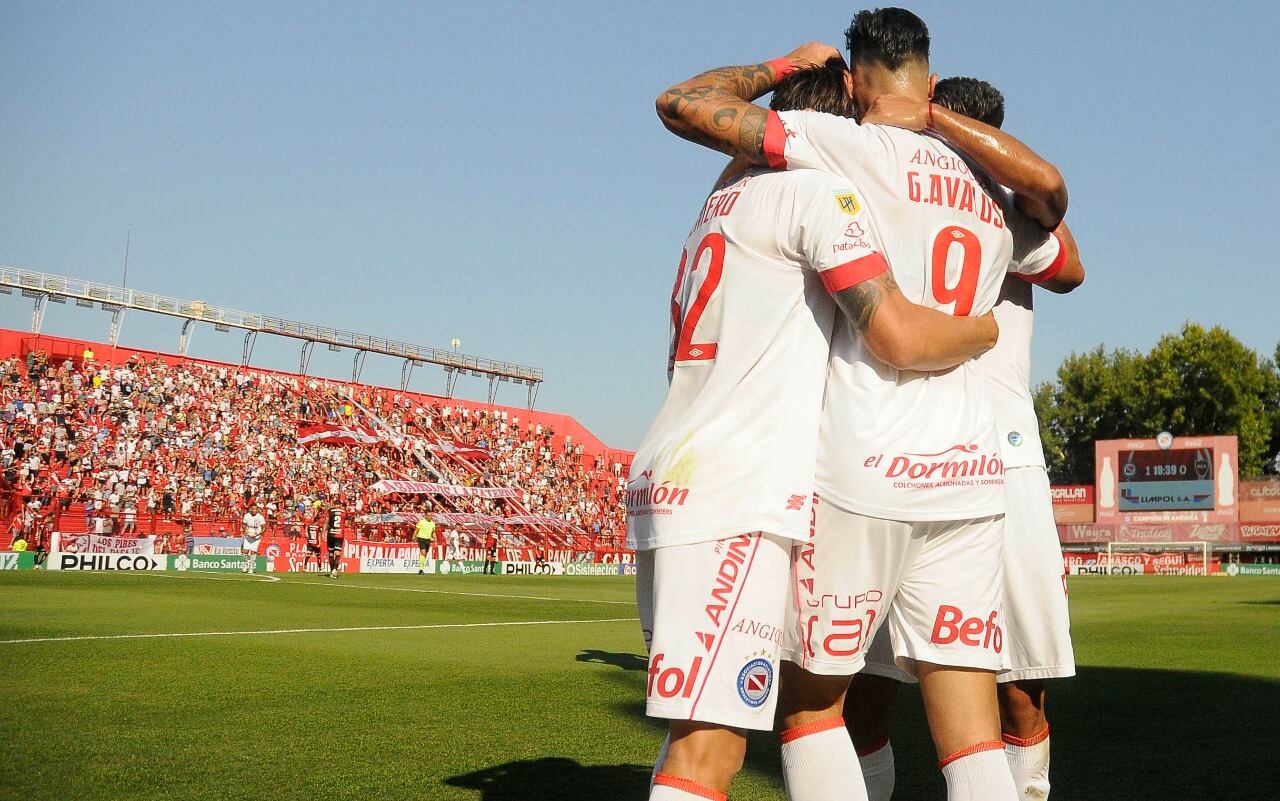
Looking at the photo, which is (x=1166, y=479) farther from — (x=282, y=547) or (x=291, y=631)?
(x=291, y=631)

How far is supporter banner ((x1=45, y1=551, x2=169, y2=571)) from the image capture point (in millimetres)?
26812

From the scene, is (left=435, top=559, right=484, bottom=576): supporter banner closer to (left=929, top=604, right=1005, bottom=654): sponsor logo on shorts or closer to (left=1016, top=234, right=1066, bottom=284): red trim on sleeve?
(left=1016, top=234, right=1066, bottom=284): red trim on sleeve

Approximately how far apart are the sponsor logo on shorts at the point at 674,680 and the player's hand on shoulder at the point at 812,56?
1483mm

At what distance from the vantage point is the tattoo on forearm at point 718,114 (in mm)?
2572

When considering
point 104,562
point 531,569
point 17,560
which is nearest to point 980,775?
point 17,560

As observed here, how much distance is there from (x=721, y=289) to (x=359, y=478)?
38151mm

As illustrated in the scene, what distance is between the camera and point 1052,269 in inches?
123

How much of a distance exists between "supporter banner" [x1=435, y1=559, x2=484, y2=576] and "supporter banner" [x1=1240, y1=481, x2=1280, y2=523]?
1335 inches

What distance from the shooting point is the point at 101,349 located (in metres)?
38.2

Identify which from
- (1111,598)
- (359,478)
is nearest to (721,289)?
(1111,598)

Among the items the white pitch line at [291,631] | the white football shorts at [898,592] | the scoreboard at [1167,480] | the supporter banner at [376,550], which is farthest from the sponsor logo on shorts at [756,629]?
the scoreboard at [1167,480]

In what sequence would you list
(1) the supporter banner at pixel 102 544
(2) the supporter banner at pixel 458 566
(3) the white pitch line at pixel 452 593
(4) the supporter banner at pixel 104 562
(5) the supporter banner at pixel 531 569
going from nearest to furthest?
(3) the white pitch line at pixel 452 593, (4) the supporter banner at pixel 104 562, (1) the supporter banner at pixel 102 544, (2) the supporter banner at pixel 458 566, (5) the supporter banner at pixel 531 569

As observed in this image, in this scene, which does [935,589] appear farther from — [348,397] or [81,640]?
[348,397]

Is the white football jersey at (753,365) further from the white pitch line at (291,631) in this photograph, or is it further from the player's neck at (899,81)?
the white pitch line at (291,631)
